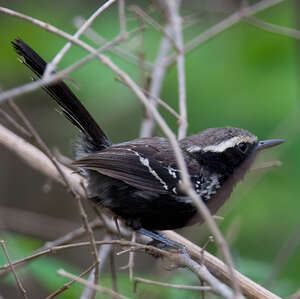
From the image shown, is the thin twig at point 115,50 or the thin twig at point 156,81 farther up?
the thin twig at point 115,50

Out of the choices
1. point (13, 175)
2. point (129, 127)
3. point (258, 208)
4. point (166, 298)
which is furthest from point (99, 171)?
point (13, 175)

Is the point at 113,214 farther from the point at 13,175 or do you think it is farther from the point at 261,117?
the point at 13,175

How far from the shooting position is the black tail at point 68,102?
10.7 ft

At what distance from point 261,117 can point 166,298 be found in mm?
1949

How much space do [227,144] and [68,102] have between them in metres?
1.02

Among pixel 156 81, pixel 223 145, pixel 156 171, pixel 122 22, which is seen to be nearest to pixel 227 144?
pixel 223 145

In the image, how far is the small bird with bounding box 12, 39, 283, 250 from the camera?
3396mm

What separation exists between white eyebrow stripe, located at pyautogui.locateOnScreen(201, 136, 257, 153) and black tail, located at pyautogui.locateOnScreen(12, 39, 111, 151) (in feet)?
2.36

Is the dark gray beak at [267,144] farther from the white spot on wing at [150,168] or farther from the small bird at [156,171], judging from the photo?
the white spot on wing at [150,168]

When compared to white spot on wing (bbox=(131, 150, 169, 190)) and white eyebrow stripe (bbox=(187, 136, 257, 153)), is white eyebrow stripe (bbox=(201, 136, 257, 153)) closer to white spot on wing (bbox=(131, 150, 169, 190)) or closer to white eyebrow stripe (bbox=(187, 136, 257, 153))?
white eyebrow stripe (bbox=(187, 136, 257, 153))

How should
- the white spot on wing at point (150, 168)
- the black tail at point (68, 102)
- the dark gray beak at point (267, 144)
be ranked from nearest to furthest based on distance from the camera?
1. the black tail at point (68, 102)
2. the white spot on wing at point (150, 168)
3. the dark gray beak at point (267, 144)

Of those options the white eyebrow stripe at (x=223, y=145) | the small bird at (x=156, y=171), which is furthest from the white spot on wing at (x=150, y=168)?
the white eyebrow stripe at (x=223, y=145)

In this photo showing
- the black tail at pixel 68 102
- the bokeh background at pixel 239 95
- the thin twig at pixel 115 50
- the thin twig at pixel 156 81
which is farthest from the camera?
the bokeh background at pixel 239 95

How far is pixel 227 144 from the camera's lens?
359 cm
